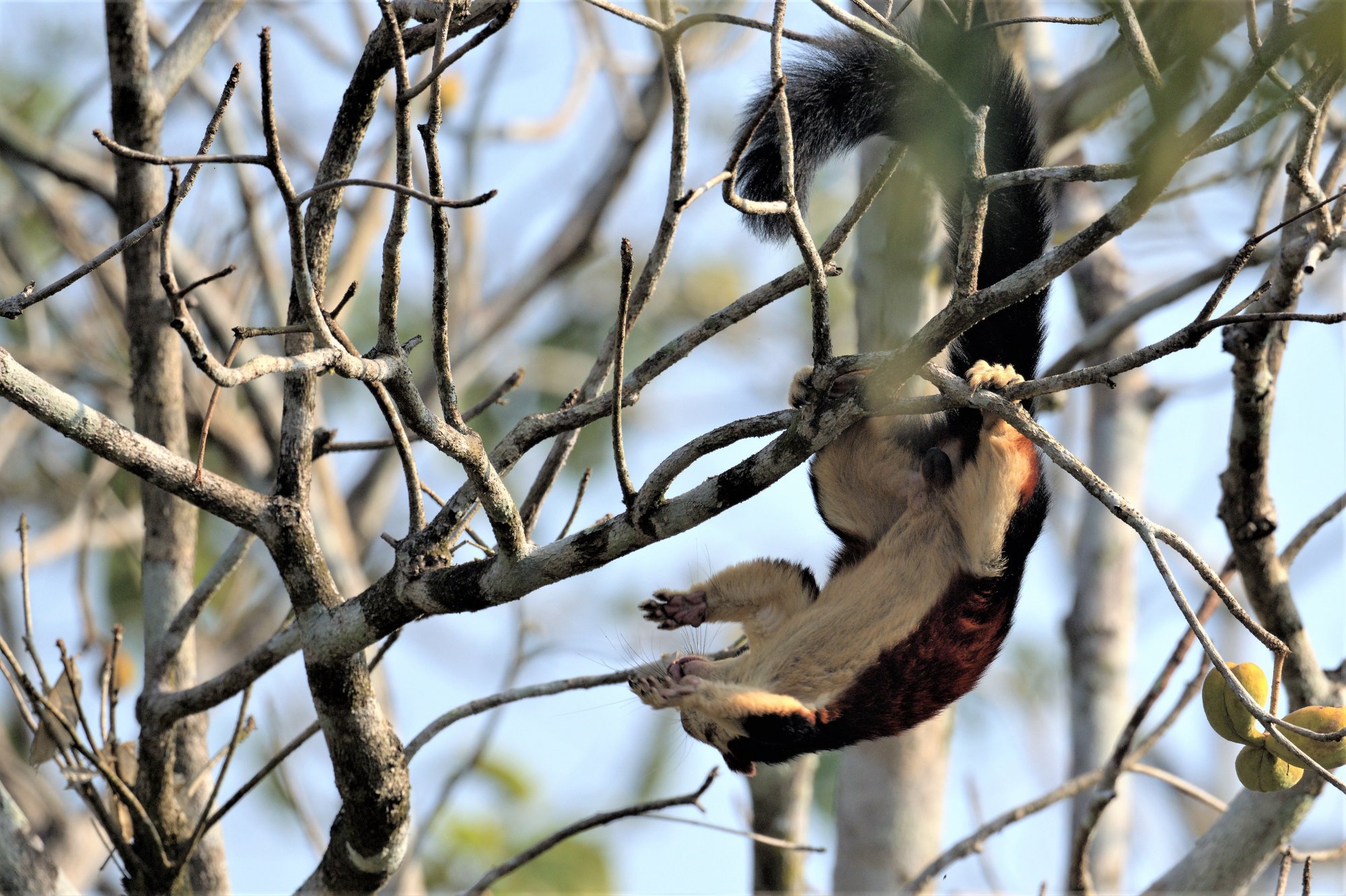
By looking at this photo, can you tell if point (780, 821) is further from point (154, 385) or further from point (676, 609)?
point (154, 385)

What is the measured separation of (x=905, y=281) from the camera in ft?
15.0

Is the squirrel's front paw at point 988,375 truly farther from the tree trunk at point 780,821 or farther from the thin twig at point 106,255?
the tree trunk at point 780,821

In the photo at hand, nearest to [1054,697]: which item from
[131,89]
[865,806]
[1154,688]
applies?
[865,806]

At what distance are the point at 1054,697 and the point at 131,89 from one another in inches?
457

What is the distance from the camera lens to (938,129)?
2.82m

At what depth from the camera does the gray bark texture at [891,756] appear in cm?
458

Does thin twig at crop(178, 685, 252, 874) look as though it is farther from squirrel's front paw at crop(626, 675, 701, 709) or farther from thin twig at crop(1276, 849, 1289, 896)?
thin twig at crop(1276, 849, 1289, 896)

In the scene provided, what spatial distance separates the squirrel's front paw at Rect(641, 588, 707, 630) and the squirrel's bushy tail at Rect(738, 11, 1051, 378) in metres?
1.00

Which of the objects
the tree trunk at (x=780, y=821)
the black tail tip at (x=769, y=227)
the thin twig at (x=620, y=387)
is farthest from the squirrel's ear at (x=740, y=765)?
the tree trunk at (x=780, y=821)

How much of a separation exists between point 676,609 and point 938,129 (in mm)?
1464

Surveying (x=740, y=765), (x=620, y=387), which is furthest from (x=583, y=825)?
(x=620, y=387)

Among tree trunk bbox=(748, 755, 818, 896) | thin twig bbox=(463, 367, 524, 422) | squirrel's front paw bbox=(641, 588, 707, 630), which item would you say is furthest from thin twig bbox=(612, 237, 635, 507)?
tree trunk bbox=(748, 755, 818, 896)

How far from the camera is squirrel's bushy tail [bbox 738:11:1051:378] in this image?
2838 mm

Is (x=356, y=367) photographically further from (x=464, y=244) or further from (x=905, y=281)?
(x=464, y=244)
